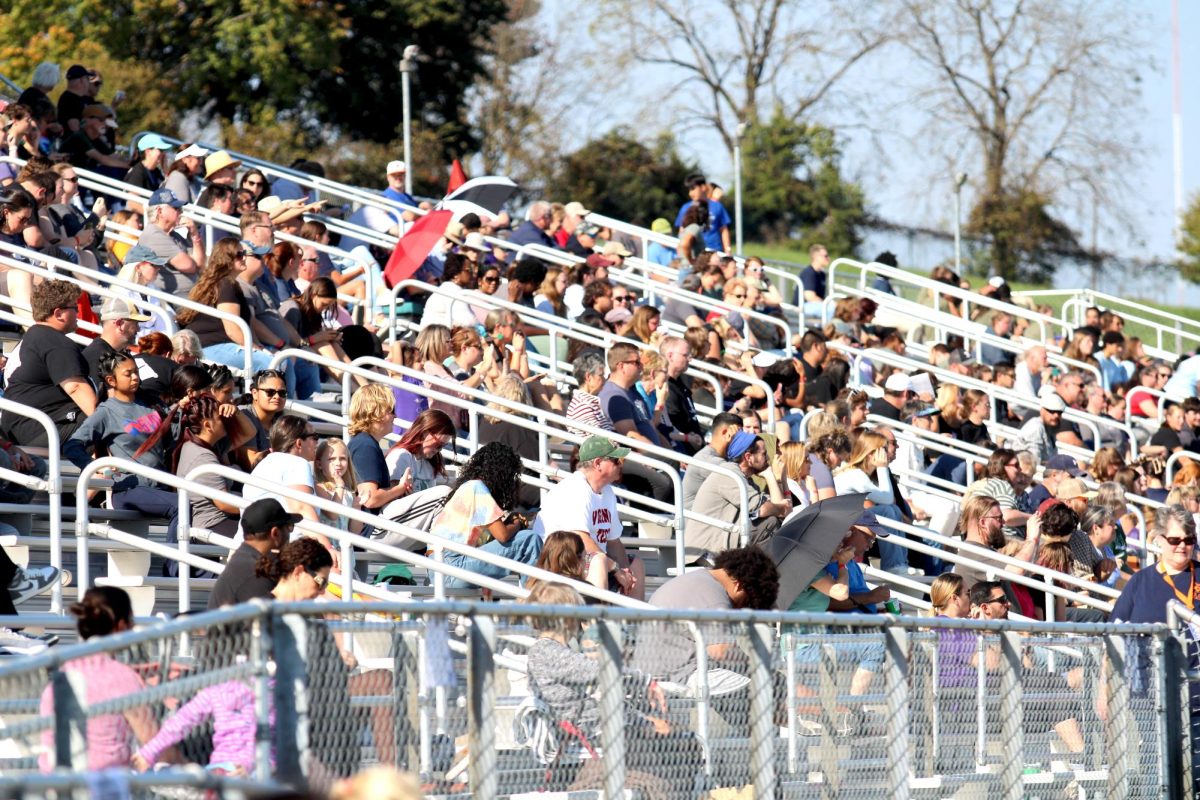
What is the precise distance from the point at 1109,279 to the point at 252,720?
3981 cm

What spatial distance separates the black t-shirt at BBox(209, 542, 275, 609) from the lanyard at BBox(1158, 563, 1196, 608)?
4.89 m

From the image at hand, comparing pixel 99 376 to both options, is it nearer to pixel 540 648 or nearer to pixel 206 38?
pixel 540 648

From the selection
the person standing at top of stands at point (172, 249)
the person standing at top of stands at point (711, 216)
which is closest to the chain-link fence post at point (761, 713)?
the person standing at top of stands at point (172, 249)

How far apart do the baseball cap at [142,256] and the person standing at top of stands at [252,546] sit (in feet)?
18.9

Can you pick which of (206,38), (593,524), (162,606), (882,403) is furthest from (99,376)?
(206,38)

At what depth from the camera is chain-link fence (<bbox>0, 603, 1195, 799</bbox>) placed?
451 centimetres

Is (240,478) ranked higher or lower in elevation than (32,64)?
lower

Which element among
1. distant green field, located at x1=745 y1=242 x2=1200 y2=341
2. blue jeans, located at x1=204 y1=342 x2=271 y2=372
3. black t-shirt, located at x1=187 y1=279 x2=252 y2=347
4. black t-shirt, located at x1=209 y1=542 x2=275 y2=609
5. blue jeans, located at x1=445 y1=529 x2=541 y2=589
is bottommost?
black t-shirt, located at x1=209 y1=542 x2=275 y2=609

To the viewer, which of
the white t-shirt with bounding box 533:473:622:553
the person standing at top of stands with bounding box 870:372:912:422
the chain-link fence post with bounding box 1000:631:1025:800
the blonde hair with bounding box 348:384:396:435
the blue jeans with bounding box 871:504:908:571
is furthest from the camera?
the person standing at top of stands with bounding box 870:372:912:422

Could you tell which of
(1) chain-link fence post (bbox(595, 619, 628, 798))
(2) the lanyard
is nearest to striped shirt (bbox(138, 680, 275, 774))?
(1) chain-link fence post (bbox(595, 619, 628, 798))

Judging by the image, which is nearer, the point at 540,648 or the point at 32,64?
the point at 540,648

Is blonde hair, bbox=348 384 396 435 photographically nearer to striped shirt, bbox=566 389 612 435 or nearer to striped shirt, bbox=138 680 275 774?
striped shirt, bbox=566 389 612 435

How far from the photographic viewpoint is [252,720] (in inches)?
180

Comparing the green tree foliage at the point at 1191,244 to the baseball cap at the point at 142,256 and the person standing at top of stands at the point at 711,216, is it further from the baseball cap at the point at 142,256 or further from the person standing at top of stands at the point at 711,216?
the baseball cap at the point at 142,256
